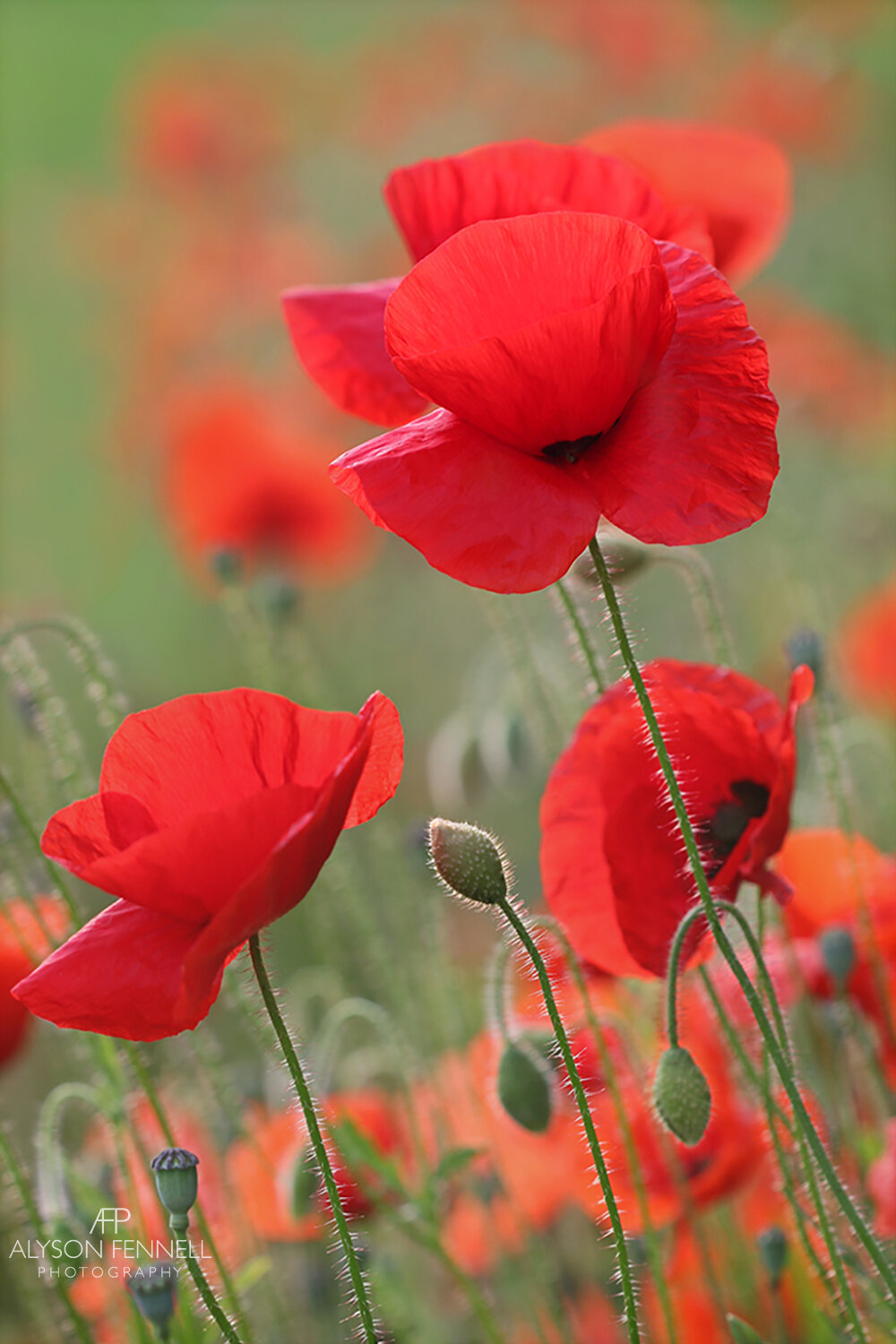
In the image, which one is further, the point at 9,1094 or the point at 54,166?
the point at 54,166

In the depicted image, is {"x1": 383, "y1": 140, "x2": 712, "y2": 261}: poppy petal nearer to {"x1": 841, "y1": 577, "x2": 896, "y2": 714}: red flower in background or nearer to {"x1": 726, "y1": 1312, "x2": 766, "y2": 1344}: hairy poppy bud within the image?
{"x1": 726, "y1": 1312, "x2": 766, "y2": 1344}: hairy poppy bud

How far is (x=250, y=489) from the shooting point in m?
1.82

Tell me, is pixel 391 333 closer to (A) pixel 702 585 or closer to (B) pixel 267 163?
(A) pixel 702 585

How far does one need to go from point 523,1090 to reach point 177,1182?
0.25 m

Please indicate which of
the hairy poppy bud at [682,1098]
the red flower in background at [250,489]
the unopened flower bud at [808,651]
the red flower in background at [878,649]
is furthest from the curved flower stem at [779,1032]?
the red flower in background at [250,489]

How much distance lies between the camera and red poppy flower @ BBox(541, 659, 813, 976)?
0.64 metres

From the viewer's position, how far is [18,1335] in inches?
46.8

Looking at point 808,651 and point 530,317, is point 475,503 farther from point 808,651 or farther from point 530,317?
point 808,651

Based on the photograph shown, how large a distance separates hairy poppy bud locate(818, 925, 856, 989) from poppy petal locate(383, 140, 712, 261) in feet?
1.16

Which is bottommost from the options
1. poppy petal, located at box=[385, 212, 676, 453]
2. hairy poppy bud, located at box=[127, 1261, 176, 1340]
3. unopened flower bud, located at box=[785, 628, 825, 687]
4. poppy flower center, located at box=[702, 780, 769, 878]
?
hairy poppy bud, located at box=[127, 1261, 176, 1340]

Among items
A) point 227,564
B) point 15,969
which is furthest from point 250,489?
point 15,969

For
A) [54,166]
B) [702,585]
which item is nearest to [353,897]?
[702,585]

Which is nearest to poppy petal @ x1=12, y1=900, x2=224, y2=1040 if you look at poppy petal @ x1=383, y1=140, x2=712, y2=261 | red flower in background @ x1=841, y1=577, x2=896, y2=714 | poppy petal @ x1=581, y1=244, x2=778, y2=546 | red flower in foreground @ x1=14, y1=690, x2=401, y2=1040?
red flower in foreground @ x1=14, y1=690, x2=401, y2=1040

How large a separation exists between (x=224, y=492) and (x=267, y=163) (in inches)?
96.1
